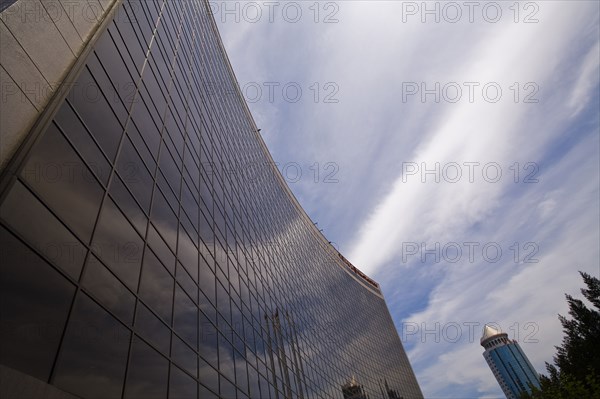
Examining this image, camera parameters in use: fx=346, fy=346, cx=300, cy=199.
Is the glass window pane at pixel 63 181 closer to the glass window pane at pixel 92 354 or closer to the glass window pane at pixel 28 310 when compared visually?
the glass window pane at pixel 28 310

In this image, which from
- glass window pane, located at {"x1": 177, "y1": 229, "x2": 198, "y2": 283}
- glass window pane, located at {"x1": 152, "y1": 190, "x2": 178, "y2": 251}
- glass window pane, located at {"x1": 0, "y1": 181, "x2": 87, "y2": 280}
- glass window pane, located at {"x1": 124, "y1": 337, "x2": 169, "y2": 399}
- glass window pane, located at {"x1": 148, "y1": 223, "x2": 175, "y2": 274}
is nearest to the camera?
glass window pane, located at {"x1": 0, "y1": 181, "x2": 87, "y2": 280}

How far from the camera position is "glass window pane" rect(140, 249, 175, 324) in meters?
10.3

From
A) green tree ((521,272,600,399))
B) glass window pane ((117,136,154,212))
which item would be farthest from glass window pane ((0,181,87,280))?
green tree ((521,272,600,399))

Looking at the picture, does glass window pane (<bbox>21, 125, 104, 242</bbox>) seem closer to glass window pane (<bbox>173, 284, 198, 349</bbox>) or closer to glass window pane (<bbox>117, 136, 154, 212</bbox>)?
glass window pane (<bbox>117, 136, 154, 212</bbox>)

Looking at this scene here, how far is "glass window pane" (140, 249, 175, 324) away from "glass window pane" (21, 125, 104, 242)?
8.82 ft

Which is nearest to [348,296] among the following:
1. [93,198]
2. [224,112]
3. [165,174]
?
[224,112]

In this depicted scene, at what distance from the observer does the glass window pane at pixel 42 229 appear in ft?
20.4

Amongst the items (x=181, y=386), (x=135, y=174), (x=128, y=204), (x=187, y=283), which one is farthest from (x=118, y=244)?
(x=181, y=386)

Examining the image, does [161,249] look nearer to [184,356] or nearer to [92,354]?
[184,356]

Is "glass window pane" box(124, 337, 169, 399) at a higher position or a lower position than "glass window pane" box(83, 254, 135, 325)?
lower

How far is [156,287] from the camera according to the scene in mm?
10898

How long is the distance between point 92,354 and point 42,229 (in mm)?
2788

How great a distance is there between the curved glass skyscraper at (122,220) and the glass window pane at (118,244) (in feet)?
0.18

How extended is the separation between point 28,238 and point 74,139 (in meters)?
2.96
